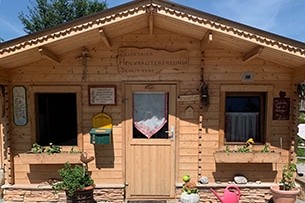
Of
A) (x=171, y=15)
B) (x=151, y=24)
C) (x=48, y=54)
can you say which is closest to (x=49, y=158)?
(x=48, y=54)

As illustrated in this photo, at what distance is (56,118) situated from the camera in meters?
4.21

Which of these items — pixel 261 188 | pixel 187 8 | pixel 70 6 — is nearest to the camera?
pixel 187 8

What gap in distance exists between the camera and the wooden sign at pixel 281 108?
4.04 meters

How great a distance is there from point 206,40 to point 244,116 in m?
1.57

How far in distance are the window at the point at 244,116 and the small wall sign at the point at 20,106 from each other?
12.0 ft

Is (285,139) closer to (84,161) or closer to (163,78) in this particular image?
(163,78)

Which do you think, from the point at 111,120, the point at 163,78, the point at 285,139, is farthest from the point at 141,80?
the point at 285,139

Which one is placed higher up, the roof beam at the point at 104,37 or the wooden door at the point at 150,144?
the roof beam at the point at 104,37

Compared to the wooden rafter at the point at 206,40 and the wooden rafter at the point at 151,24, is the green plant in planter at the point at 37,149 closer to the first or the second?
the wooden rafter at the point at 151,24

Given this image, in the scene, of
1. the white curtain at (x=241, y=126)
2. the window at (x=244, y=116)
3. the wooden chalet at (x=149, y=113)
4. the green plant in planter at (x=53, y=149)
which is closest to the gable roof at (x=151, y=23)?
the wooden chalet at (x=149, y=113)

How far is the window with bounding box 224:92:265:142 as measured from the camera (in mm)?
4121

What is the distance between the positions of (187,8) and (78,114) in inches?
101

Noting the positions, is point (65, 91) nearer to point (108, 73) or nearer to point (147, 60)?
point (108, 73)

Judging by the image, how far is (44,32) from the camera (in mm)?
3363
